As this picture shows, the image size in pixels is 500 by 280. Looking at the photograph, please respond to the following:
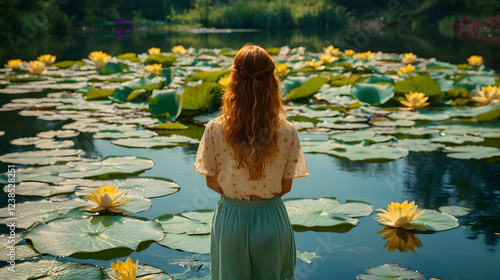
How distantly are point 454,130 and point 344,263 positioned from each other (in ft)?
6.94

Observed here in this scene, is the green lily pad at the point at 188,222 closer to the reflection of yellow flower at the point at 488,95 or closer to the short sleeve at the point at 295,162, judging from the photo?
the short sleeve at the point at 295,162

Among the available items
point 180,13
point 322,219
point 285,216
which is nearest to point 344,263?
point 322,219

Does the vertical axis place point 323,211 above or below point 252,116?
below

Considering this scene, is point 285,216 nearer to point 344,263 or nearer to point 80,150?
point 344,263

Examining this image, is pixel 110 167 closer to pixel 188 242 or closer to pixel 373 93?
pixel 188 242

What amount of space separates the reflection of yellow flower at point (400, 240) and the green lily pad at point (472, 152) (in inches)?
45.3

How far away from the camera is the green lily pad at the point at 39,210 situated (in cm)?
208

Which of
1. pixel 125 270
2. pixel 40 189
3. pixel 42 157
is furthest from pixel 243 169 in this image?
pixel 42 157

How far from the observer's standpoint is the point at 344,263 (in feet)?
5.91

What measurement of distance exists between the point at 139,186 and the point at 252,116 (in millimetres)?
1332

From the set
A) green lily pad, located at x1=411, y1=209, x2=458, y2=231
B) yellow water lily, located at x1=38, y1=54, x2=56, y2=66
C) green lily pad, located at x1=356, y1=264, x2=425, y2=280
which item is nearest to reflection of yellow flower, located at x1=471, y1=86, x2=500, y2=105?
green lily pad, located at x1=411, y1=209, x2=458, y2=231

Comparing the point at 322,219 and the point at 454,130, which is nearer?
the point at 322,219

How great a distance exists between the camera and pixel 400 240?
1987 mm

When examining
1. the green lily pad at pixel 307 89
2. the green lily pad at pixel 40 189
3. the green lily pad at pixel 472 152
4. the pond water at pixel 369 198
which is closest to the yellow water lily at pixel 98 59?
the pond water at pixel 369 198
